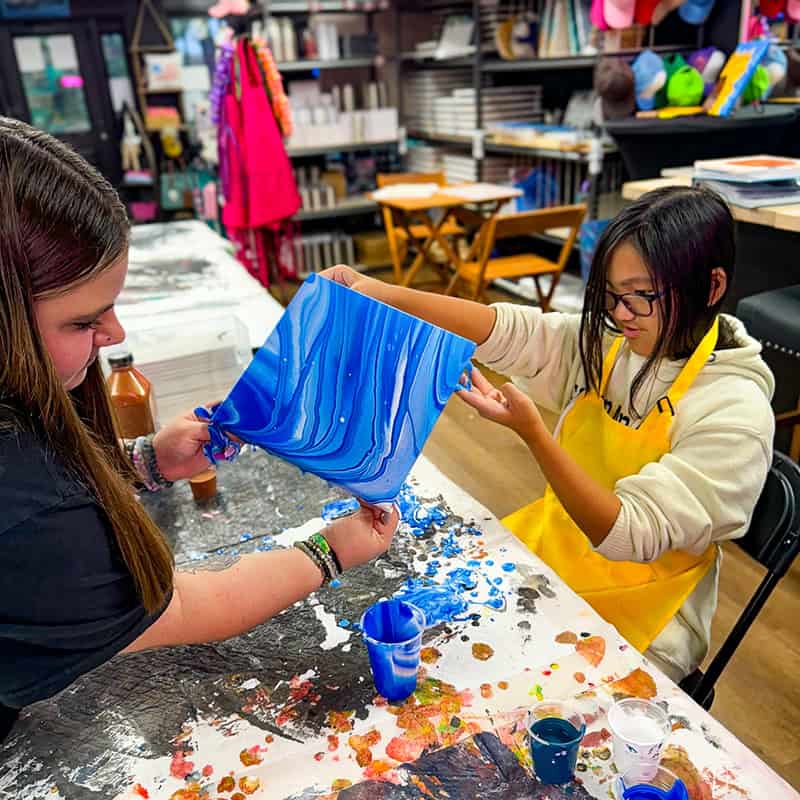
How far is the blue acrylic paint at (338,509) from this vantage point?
123 cm

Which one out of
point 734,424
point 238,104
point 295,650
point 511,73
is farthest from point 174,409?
point 511,73

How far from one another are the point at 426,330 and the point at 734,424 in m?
0.55

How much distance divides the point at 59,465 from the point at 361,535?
369mm

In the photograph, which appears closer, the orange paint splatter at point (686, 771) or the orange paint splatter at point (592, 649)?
the orange paint splatter at point (686, 771)

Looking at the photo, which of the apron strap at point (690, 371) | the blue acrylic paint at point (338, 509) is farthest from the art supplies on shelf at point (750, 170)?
the blue acrylic paint at point (338, 509)

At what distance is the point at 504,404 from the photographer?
108cm

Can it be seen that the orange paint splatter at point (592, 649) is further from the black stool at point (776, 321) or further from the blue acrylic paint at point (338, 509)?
the black stool at point (776, 321)

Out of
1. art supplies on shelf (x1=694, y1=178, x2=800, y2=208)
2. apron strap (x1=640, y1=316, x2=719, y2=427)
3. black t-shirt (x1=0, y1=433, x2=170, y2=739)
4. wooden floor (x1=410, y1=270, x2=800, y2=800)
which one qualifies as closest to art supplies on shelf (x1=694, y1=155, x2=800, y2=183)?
art supplies on shelf (x1=694, y1=178, x2=800, y2=208)

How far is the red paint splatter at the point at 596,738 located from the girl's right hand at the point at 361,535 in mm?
324

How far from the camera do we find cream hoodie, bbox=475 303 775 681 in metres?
1.10

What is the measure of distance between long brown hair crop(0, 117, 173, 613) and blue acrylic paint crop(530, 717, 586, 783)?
413 millimetres

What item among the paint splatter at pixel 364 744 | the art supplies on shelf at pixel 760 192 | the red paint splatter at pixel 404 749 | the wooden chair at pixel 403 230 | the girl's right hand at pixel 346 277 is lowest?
the wooden chair at pixel 403 230

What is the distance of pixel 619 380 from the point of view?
53.5 inches

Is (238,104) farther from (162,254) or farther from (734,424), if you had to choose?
(734,424)
